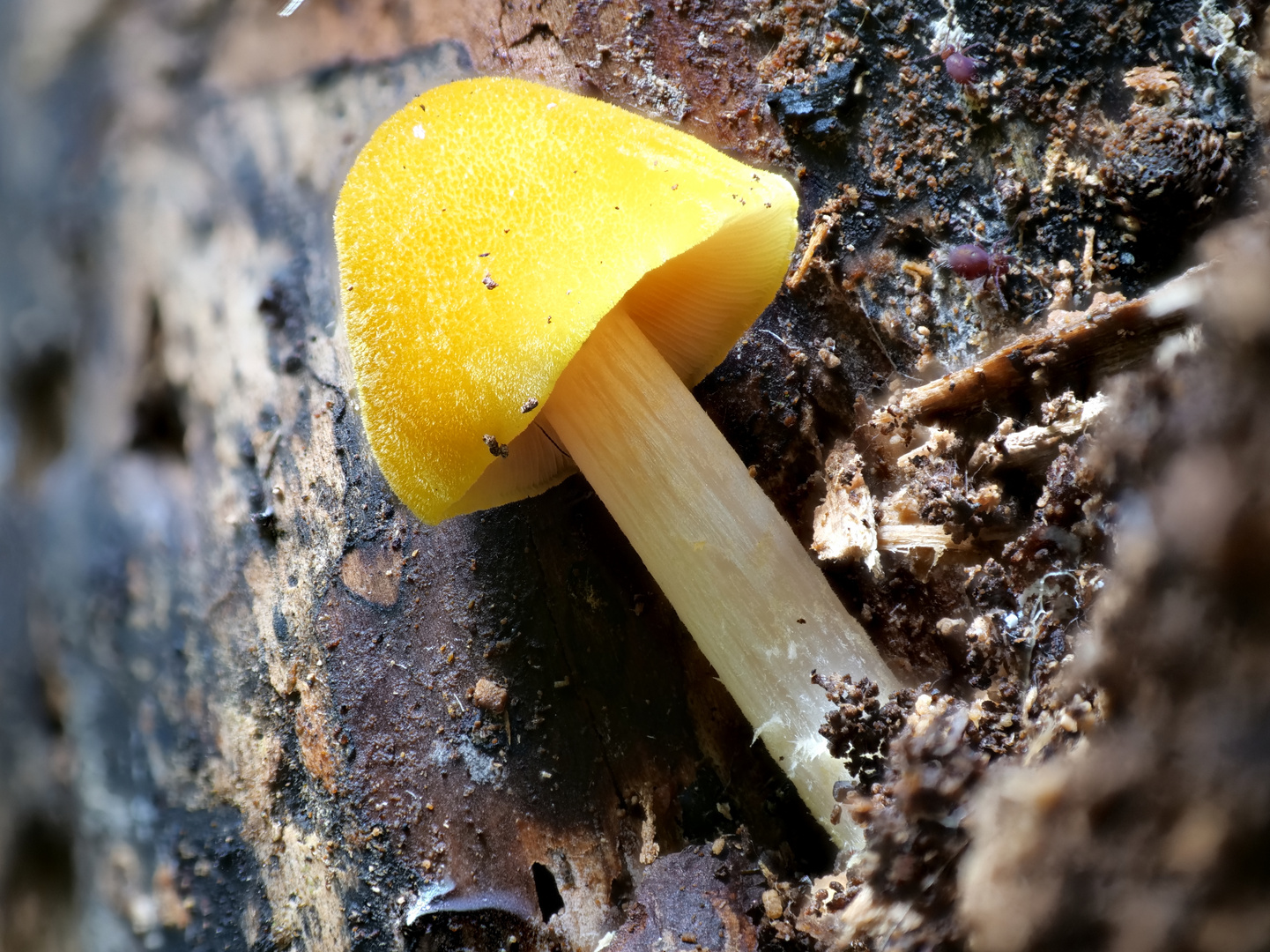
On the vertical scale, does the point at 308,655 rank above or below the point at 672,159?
below

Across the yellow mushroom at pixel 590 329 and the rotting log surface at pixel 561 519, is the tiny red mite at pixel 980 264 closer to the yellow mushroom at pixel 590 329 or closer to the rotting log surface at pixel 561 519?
the rotting log surface at pixel 561 519

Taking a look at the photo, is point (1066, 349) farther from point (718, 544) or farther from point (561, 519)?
point (561, 519)

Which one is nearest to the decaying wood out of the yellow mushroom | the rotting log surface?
the rotting log surface

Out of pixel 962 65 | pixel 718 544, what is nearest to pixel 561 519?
pixel 718 544

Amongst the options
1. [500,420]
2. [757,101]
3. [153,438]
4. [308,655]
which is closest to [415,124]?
[500,420]

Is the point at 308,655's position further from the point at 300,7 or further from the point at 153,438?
the point at 300,7

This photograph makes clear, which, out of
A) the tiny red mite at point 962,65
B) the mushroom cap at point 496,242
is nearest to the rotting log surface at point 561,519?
the tiny red mite at point 962,65
